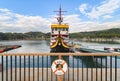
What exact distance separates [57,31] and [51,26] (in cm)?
156

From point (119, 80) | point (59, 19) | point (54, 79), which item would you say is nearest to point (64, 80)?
point (54, 79)

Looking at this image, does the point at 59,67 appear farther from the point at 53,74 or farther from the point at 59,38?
the point at 59,38

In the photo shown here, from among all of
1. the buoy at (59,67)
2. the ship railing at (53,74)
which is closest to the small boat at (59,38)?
the ship railing at (53,74)

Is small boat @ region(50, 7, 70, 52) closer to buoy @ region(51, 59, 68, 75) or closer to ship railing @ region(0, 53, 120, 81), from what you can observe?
ship railing @ region(0, 53, 120, 81)

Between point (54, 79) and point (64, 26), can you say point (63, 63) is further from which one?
point (64, 26)

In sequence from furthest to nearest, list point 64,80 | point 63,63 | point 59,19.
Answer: point 59,19
point 64,80
point 63,63

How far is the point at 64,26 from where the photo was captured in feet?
136

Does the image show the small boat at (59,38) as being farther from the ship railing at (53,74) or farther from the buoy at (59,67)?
the buoy at (59,67)

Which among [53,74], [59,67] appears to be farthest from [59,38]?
[59,67]

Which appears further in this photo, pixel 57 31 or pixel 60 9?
pixel 60 9

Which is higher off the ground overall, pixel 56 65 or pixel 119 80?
pixel 56 65

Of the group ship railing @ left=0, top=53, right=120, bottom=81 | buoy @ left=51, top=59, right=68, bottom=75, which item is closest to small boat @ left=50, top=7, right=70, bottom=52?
ship railing @ left=0, top=53, right=120, bottom=81

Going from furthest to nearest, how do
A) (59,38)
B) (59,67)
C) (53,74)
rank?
(59,38), (53,74), (59,67)

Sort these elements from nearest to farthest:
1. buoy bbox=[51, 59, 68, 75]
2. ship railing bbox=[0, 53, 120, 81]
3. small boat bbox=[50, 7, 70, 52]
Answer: buoy bbox=[51, 59, 68, 75]
ship railing bbox=[0, 53, 120, 81]
small boat bbox=[50, 7, 70, 52]
